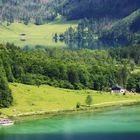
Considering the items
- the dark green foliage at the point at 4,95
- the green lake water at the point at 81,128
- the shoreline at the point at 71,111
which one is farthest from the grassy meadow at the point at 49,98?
the green lake water at the point at 81,128

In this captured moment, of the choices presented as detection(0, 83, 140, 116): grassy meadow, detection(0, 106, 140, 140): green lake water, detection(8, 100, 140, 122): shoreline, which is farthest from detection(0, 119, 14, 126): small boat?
detection(0, 83, 140, 116): grassy meadow

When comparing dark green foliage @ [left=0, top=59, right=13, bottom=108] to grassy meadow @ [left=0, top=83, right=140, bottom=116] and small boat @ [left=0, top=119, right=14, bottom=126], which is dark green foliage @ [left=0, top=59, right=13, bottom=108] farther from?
small boat @ [left=0, top=119, right=14, bottom=126]

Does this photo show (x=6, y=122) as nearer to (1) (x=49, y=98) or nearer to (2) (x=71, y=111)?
(2) (x=71, y=111)

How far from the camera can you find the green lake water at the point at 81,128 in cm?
11512

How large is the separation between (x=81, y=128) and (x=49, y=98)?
35.8m

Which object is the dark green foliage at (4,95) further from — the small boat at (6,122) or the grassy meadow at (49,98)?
the small boat at (6,122)

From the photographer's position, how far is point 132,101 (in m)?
175

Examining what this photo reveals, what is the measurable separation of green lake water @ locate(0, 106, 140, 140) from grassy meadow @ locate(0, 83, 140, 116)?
9295mm

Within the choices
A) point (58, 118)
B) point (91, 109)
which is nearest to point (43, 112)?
point (58, 118)

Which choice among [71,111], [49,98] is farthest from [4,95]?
[71,111]

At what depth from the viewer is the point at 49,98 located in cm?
16188

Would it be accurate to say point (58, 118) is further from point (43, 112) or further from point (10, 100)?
point (10, 100)

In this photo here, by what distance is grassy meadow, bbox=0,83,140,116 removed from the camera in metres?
149

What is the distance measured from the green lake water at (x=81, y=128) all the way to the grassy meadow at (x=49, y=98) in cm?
930
